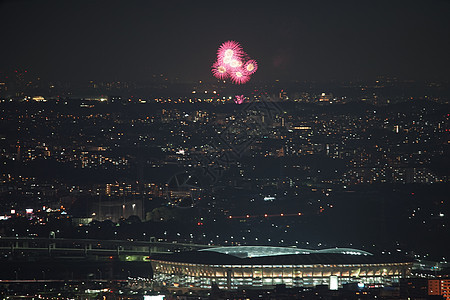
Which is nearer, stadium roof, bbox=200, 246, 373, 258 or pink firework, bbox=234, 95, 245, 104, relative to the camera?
stadium roof, bbox=200, 246, 373, 258

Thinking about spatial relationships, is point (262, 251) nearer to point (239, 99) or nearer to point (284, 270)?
point (284, 270)

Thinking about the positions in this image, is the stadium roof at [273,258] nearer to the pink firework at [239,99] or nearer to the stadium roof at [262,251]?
the stadium roof at [262,251]

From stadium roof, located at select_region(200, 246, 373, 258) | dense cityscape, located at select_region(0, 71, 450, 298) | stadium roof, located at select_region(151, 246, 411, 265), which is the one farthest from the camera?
dense cityscape, located at select_region(0, 71, 450, 298)

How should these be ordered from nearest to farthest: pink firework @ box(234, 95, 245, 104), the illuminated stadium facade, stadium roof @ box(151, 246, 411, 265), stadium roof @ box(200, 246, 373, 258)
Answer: the illuminated stadium facade, stadium roof @ box(151, 246, 411, 265), stadium roof @ box(200, 246, 373, 258), pink firework @ box(234, 95, 245, 104)

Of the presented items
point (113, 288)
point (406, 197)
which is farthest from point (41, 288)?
point (406, 197)

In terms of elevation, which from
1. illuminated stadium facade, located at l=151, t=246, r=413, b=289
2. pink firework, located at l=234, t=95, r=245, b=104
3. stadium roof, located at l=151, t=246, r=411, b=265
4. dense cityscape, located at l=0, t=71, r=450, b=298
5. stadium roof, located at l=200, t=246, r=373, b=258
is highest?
pink firework, located at l=234, t=95, r=245, b=104

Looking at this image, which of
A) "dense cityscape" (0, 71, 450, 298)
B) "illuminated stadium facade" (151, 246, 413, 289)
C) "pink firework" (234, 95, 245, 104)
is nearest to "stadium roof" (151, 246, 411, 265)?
"illuminated stadium facade" (151, 246, 413, 289)

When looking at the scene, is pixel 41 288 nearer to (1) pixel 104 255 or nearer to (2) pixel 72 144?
(1) pixel 104 255

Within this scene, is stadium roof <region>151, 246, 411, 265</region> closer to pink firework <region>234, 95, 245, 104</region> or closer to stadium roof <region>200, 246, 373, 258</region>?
stadium roof <region>200, 246, 373, 258</region>
